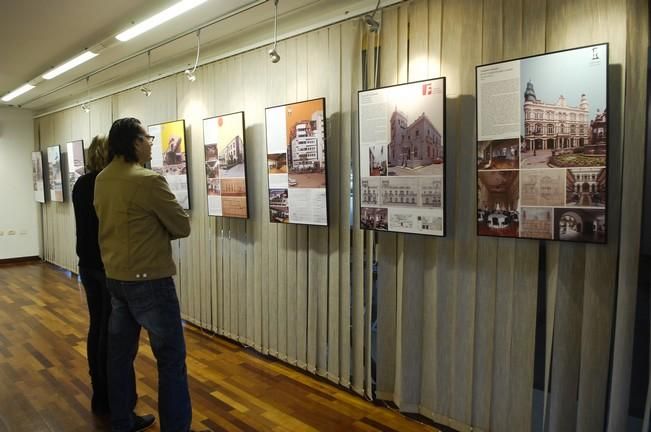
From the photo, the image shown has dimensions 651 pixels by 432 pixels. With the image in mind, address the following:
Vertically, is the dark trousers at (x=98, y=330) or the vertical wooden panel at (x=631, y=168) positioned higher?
the vertical wooden panel at (x=631, y=168)

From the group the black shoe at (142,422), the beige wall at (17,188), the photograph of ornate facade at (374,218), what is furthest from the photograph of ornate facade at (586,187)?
the beige wall at (17,188)

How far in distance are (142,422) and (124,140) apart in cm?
171

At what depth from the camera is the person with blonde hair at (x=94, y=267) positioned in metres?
A: 2.72

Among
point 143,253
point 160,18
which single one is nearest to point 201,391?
point 143,253

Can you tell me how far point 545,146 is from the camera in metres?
2.20

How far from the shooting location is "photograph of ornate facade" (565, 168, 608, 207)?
2.04 m

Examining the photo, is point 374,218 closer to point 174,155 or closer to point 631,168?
point 631,168

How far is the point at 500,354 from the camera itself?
249cm

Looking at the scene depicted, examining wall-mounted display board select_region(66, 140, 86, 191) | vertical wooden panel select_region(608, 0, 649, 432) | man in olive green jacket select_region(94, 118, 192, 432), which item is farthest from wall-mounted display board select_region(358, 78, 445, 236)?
wall-mounted display board select_region(66, 140, 86, 191)

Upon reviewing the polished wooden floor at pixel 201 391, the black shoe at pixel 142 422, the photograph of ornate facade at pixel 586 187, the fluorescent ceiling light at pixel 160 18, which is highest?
the fluorescent ceiling light at pixel 160 18

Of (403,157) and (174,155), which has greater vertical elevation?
(174,155)

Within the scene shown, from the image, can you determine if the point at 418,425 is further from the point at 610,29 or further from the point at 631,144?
the point at 610,29

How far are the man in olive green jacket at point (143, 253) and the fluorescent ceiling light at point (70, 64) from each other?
2568mm

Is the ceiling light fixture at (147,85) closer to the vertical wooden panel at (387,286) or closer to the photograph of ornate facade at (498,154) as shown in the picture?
the vertical wooden panel at (387,286)
